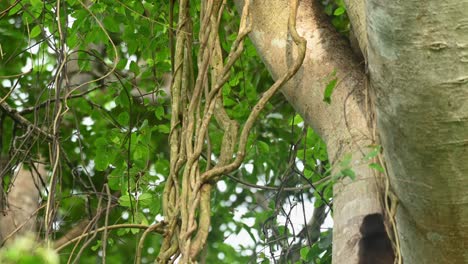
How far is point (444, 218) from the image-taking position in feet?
5.90

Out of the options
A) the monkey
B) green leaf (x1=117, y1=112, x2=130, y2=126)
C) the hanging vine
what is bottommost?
the monkey

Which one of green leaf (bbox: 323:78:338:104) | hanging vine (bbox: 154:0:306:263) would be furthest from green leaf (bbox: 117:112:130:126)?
green leaf (bbox: 323:78:338:104)

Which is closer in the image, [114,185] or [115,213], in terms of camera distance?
[114,185]

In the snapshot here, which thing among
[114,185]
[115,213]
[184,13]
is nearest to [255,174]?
[115,213]

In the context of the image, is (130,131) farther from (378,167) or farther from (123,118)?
(378,167)

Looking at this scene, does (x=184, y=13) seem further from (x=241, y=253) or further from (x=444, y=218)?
(x=241, y=253)

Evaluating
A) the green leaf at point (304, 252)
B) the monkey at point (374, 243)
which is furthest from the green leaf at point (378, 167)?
the green leaf at point (304, 252)

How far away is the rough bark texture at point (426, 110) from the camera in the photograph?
1.63 meters

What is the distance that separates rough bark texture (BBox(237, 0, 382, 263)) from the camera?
2229 millimetres

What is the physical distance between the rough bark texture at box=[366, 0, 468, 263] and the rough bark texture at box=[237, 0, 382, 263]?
9.9 inches

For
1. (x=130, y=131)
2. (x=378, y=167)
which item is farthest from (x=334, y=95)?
(x=130, y=131)

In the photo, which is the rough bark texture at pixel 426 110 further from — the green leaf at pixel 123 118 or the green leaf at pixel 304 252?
the green leaf at pixel 123 118

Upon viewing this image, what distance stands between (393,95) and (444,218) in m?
0.30

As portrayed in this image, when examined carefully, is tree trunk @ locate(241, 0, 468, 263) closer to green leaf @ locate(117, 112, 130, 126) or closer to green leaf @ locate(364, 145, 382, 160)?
green leaf @ locate(364, 145, 382, 160)
